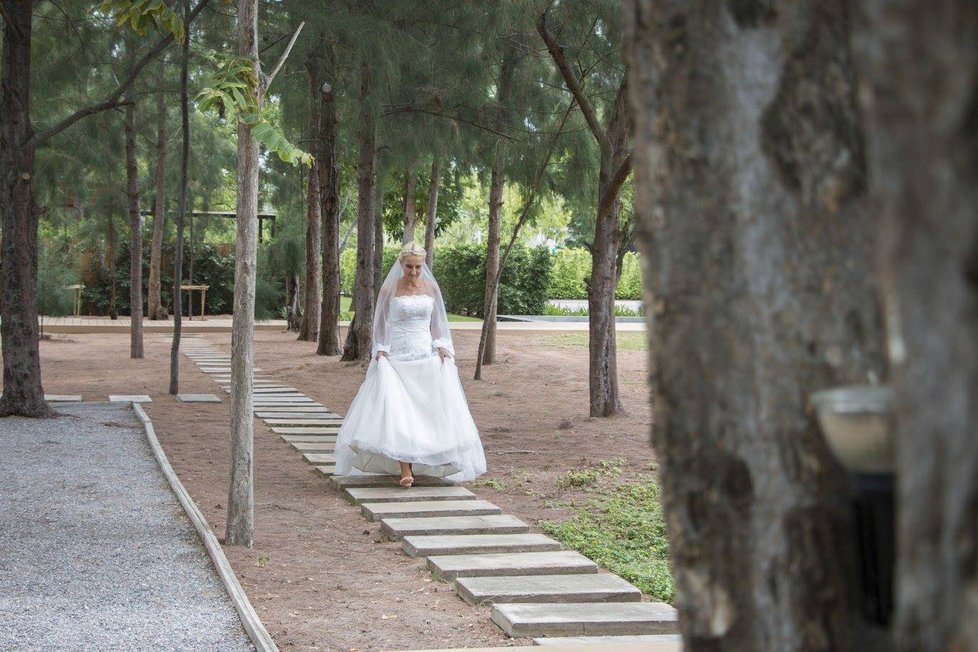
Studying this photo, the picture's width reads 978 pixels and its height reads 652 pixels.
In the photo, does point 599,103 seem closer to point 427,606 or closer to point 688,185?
point 427,606

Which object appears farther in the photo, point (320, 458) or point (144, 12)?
point (320, 458)

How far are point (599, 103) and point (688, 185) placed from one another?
12671 millimetres

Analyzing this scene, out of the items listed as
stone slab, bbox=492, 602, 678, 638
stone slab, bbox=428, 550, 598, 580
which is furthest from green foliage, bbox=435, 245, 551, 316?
stone slab, bbox=492, 602, 678, 638

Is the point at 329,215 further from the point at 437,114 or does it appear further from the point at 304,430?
the point at 304,430

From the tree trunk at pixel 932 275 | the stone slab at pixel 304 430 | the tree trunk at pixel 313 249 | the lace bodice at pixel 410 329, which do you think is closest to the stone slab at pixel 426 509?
the lace bodice at pixel 410 329

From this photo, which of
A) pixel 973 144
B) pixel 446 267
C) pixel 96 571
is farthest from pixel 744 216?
pixel 446 267

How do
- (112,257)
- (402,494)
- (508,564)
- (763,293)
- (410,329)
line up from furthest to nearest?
(112,257) → (410,329) → (402,494) → (508,564) → (763,293)

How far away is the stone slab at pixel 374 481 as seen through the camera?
828 cm

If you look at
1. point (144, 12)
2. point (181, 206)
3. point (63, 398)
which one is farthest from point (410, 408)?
point (63, 398)

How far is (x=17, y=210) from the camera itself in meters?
10.8

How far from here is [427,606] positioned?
17.3 feet

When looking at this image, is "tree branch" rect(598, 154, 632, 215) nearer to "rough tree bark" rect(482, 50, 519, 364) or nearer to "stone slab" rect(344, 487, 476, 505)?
"rough tree bark" rect(482, 50, 519, 364)

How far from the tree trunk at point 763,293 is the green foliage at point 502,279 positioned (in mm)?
31209

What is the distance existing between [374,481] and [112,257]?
65.8 feet
